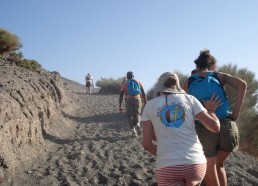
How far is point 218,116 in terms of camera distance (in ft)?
15.5

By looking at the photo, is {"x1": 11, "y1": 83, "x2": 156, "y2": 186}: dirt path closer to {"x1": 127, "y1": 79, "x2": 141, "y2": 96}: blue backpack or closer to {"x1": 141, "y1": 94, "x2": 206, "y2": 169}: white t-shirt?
{"x1": 127, "y1": 79, "x2": 141, "y2": 96}: blue backpack

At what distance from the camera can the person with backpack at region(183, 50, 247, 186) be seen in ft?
15.2

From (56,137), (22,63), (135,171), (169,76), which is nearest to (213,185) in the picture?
(169,76)

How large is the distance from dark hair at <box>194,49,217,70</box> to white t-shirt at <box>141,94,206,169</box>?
1241mm

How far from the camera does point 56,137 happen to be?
36.0 ft

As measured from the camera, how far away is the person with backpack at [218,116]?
15.2 ft

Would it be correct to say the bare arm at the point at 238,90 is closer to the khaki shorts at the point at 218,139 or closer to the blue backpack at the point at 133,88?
the khaki shorts at the point at 218,139

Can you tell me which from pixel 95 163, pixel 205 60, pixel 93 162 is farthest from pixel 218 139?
pixel 93 162

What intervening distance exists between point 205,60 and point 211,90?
1.42 ft

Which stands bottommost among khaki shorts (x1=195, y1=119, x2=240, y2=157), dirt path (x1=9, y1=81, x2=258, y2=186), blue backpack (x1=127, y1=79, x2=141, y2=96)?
dirt path (x1=9, y1=81, x2=258, y2=186)

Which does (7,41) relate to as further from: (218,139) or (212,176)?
(212,176)

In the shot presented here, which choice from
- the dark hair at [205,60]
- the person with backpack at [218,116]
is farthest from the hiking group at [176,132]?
the dark hair at [205,60]

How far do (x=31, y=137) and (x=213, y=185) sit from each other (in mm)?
5529

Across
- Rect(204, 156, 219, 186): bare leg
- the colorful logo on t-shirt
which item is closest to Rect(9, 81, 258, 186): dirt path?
Rect(204, 156, 219, 186): bare leg
